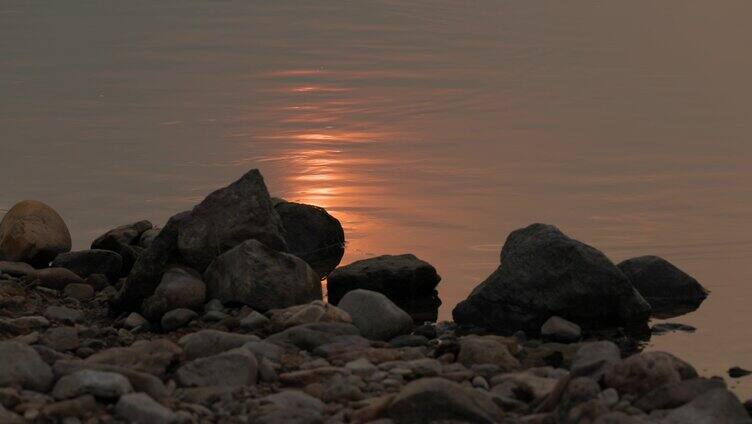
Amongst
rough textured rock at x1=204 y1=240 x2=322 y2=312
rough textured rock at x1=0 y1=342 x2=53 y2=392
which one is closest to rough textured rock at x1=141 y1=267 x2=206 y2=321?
rough textured rock at x1=204 y1=240 x2=322 y2=312

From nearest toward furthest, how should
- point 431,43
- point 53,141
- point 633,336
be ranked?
point 633,336, point 53,141, point 431,43

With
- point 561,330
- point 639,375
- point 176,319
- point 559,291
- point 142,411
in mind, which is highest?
point 639,375

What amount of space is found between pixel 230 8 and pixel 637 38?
10.1 m

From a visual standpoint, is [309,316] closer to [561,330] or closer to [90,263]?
[561,330]

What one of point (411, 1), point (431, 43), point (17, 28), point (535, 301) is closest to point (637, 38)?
point (431, 43)

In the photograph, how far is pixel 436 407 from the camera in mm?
7926

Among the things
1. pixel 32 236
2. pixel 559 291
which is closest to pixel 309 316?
pixel 559 291

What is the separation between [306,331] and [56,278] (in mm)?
3032

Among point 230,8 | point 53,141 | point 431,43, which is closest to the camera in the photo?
point 53,141

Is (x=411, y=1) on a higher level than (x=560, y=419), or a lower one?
higher

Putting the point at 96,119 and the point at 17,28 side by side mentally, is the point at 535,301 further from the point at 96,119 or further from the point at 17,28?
the point at 17,28

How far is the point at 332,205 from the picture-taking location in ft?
51.2

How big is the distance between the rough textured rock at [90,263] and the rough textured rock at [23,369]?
4.23 meters

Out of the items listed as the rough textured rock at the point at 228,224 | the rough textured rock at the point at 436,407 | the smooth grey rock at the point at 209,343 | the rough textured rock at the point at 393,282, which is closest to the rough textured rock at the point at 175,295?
the rough textured rock at the point at 228,224
